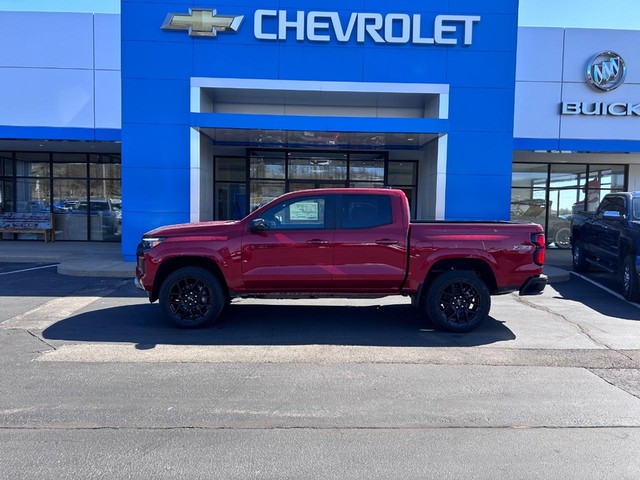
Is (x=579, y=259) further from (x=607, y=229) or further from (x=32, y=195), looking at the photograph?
(x=32, y=195)

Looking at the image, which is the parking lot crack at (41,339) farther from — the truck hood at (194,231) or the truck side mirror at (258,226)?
the truck side mirror at (258,226)

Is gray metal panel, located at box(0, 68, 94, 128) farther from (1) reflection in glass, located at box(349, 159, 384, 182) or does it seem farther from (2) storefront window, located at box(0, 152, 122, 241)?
(1) reflection in glass, located at box(349, 159, 384, 182)

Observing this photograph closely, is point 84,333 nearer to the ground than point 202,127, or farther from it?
nearer to the ground

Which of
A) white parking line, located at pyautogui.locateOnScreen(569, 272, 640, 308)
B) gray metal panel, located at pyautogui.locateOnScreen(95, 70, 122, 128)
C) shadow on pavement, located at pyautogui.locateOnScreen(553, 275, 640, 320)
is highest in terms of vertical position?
gray metal panel, located at pyautogui.locateOnScreen(95, 70, 122, 128)

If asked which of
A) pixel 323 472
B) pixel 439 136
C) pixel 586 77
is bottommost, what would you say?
pixel 323 472

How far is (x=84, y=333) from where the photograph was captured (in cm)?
684

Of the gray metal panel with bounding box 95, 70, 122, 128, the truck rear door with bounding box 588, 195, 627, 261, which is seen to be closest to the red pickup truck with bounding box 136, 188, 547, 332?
the truck rear door with bounding box 588, 195, 627, 261

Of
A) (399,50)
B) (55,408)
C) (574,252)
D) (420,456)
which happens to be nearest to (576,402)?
(420,456)

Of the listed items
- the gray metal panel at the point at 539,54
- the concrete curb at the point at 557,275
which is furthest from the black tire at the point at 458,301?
the gray metal panel at the point at 539,54

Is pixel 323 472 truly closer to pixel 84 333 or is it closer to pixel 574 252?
pixel 84 333

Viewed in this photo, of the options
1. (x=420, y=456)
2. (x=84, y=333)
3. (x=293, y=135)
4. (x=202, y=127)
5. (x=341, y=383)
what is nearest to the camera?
(x=420, y=456)

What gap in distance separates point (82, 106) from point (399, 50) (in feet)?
30.3

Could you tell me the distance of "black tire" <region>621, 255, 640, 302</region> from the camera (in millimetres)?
9305

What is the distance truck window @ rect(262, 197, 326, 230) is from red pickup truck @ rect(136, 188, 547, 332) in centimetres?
1
